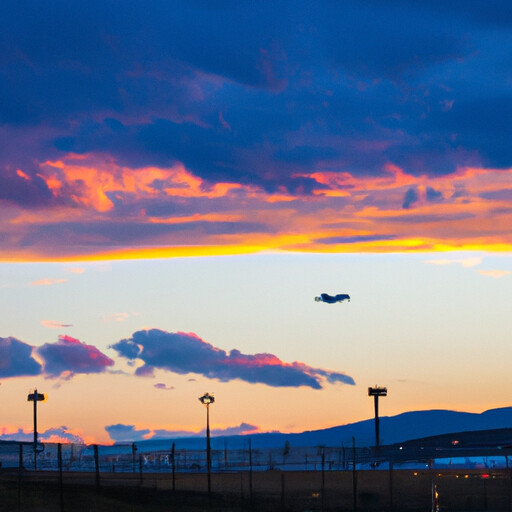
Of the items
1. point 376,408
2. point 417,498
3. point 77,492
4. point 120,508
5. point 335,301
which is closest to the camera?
point 120,508

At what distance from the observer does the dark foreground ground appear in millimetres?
57906

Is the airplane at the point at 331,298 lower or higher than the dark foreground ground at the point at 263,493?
higher

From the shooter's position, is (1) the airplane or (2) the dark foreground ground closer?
(2) the dark foreground ground

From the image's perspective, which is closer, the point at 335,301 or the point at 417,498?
the point at 417,498

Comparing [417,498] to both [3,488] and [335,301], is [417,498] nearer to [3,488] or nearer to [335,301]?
[3,488]

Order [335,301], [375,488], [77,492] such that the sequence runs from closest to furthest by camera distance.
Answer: [77,492] < [375,488] < [335,301]

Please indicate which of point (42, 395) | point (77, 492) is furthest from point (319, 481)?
point (42, 395)

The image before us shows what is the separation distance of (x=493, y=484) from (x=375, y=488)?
10.0 meters

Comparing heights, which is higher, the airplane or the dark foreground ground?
the airplane

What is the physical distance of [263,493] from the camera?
3093 inches

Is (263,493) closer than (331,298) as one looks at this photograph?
Yes

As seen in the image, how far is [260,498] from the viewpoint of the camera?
246 ft

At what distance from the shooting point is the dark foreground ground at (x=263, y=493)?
5791 centimetres

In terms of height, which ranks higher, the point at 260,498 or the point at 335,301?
the point at 335,301
